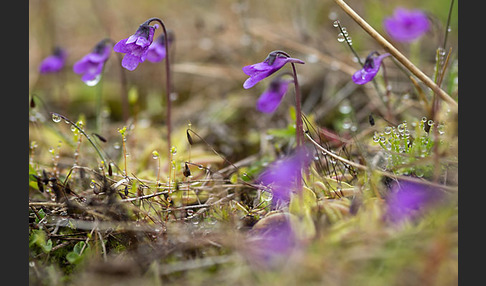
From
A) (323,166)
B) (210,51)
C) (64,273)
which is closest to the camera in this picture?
(64,273)

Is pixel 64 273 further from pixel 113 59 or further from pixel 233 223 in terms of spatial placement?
pixel 113 59

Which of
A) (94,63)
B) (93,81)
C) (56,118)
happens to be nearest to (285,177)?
(56,118)

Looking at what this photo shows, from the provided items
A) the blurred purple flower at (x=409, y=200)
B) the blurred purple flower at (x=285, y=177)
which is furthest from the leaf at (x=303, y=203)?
the blurred purple flower at (x=409, y=200)

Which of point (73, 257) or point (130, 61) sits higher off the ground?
point (130, 61)

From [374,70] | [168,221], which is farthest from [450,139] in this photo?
[168,221]

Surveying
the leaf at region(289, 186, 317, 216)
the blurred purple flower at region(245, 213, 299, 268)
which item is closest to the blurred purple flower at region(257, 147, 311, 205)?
the leaf at region(289, 186, 317, 216)

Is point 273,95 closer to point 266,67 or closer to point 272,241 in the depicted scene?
point 266,67
